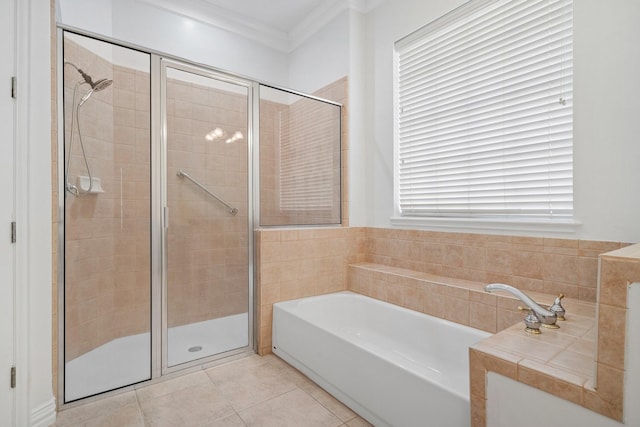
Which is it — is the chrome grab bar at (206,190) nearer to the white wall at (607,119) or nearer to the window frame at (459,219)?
the window frame at (459,219)

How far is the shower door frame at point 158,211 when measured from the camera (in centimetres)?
167

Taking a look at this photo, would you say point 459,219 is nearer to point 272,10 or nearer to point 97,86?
point 97,86

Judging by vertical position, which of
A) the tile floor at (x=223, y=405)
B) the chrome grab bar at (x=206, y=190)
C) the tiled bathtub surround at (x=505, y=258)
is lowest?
the tile floor at (x=223, y=405)

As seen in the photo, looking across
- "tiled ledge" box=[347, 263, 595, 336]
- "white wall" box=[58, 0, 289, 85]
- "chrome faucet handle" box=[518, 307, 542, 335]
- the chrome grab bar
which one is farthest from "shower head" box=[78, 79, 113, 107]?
"chrome faucet handle" box=[518, 307, 542, 335]

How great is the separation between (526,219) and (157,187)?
2188 millimetres

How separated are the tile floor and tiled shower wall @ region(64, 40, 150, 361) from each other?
341 mm

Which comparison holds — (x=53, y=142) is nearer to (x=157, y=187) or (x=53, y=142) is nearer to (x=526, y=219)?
(x=157, y=187)

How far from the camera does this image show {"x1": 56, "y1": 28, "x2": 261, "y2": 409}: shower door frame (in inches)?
65.7

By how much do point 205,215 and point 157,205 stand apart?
0.31 m

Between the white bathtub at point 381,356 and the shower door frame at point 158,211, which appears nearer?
the white bathtub at point 381,356

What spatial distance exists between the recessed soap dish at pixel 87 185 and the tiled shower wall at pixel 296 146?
1.00 metres
